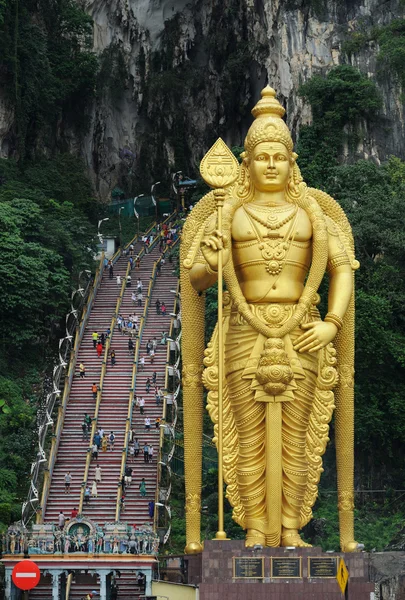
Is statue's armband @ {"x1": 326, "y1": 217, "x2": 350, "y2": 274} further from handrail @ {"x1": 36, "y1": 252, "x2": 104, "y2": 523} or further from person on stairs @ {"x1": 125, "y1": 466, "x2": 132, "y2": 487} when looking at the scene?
person on stairs @ {"x1": 125, "y1": 466, "x2": 132, "y2": 487}

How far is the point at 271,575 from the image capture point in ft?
66.4

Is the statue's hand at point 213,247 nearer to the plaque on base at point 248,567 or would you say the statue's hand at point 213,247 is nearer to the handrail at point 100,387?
the plaque on base at point 248,567

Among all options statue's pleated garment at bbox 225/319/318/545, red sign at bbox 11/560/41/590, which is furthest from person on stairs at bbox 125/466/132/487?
statue's pleated garment at bbox 225/319/318/545

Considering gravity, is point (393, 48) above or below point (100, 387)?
above

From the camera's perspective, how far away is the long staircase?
28594 mm

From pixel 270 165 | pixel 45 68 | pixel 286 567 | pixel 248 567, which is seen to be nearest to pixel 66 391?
pixel 270 165

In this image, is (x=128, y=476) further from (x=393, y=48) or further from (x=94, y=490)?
(x=393, y=48)

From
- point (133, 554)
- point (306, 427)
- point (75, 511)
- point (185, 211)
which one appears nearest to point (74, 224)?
point (185, 211)

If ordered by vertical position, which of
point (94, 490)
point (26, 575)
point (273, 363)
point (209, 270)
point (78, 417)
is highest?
point (78, 417)

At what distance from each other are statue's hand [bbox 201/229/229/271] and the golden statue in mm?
17

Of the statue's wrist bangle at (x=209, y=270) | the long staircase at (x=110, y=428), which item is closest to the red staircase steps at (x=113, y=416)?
the long staircase at (x=110, y=428)

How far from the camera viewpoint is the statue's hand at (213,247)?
813 inches

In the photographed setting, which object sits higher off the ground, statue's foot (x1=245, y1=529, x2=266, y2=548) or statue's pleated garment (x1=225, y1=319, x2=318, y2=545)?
statue's pleated garment (x1=225, y1=319, x2=318, y2=545)

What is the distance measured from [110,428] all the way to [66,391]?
4.61ft
